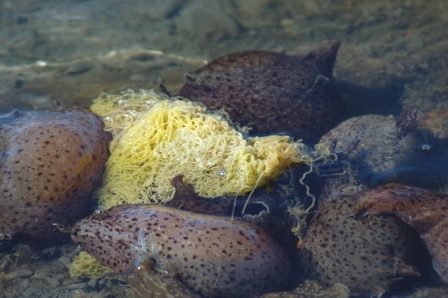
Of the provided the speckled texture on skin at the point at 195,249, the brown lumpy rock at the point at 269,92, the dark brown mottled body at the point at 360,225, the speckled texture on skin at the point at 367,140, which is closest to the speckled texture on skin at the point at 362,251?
the dark brown mottled body at the point at 360,225

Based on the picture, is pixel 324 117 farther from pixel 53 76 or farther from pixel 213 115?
pixel 53 76

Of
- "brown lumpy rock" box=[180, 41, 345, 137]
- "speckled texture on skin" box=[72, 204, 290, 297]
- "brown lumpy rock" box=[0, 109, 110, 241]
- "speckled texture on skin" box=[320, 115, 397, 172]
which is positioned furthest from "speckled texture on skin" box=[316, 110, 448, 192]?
"brown lumpy rock" box=[0, 109, 110, 241]

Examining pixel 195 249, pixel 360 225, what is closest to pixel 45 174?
pixel 195 249

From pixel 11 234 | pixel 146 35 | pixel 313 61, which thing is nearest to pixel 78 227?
pixel 11 234

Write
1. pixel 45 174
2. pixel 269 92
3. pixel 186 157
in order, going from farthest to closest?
pixel 269 92, pixel 186 157, pixel 45 174

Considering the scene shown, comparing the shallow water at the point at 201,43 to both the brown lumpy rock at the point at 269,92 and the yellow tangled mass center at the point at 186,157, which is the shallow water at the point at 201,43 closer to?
the brown lumpy rock at the point at 269,92

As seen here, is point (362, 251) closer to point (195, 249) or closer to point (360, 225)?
point (360, 225)

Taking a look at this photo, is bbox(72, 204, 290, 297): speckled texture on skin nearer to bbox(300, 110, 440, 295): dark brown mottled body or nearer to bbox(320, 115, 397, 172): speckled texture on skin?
bbox(300, 110, 440, 295): dark brown mottled body
